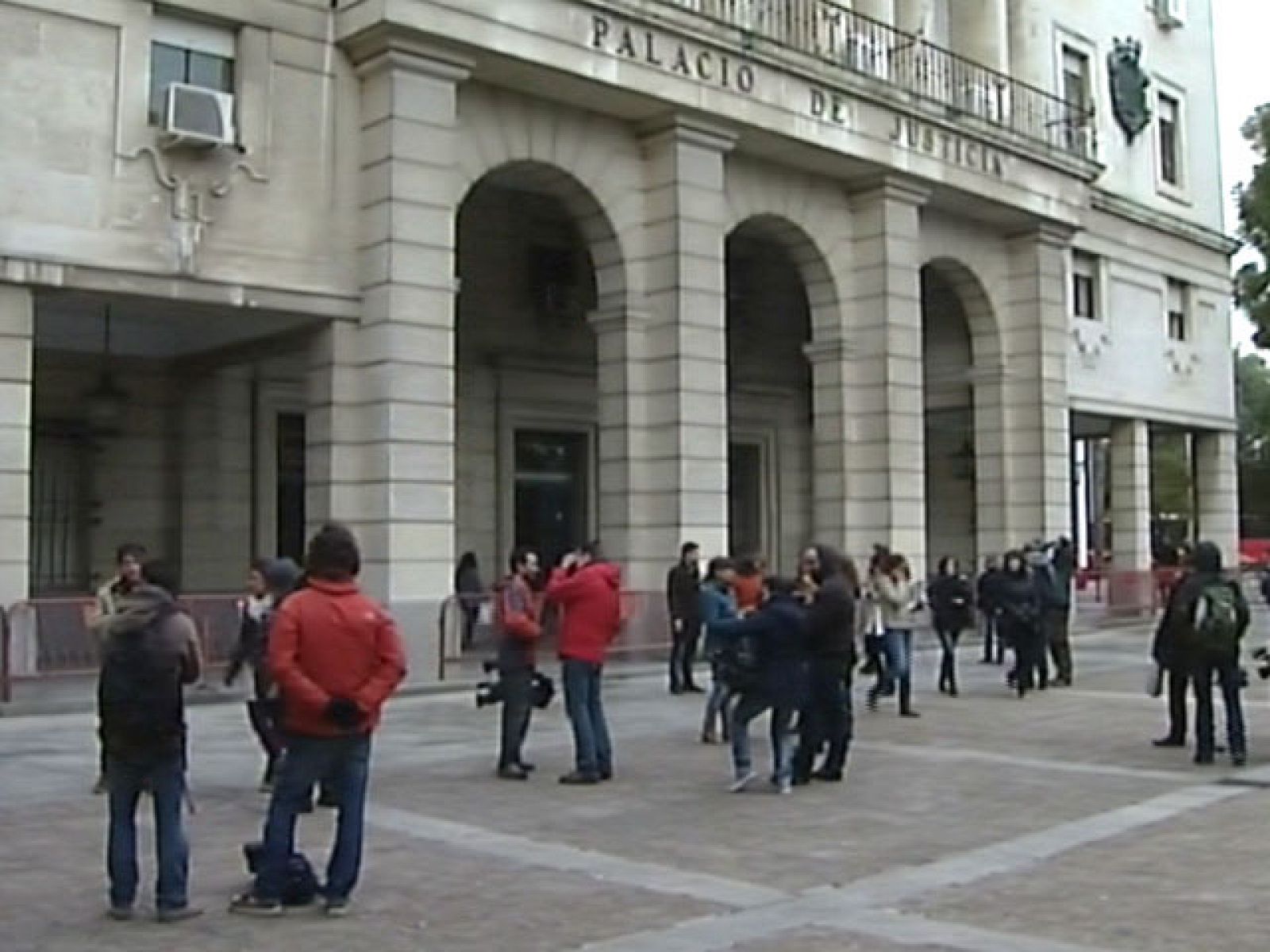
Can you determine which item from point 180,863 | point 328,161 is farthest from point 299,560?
point 180,863

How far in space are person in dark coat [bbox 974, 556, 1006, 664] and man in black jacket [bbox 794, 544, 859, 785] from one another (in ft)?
21.5

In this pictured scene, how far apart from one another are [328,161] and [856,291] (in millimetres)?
9446

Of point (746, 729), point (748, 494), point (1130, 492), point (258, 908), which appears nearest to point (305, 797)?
point (258, 908)

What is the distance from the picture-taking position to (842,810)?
9.89 metres

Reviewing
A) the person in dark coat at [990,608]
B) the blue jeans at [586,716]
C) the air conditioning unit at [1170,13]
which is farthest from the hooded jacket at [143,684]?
the air conditioning unit at [1170,13]

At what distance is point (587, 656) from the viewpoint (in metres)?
11.0

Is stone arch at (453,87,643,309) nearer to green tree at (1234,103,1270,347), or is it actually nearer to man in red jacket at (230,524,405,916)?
man in red jacket at (230,524,405,916)

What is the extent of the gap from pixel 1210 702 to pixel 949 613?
506cm

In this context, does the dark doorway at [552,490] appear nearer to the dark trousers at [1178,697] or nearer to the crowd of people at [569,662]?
the crowd of people at [569,662]

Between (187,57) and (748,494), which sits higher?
(187,57)

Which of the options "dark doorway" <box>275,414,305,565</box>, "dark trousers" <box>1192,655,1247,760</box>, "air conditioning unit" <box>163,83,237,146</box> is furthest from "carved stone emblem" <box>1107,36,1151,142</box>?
"dark trousers" <box>1192,655,1247,760</box>

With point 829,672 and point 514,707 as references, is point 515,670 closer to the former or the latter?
point 514,707

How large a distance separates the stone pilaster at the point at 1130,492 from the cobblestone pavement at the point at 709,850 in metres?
18.0

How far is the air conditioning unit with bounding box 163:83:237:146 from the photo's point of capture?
622 inches
